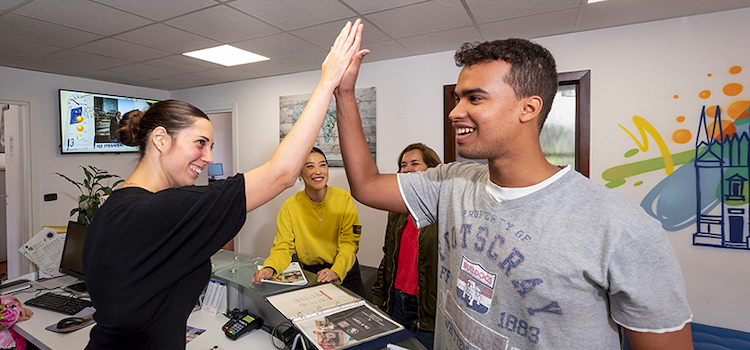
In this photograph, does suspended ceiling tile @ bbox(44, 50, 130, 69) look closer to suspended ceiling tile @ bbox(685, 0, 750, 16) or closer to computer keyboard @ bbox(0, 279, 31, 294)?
computer keyboard @ bbox(0, 279, 31, 294)

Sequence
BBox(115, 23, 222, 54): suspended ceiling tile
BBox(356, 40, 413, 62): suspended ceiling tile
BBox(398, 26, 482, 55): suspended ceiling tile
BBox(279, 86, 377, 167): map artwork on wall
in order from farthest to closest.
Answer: BBox(279, 86, 377, 167): map artwork on wall < BBox(356, 40, 413, 62): suspended ceiling tile < BBox(398, 26, 482, 55): suspended ceiling tile < BBox(115, 23, 222, 54): suspended ceiling tile

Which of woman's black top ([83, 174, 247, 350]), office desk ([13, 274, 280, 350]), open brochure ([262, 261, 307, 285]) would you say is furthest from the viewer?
open brochure ([262, 261, 307, 285])

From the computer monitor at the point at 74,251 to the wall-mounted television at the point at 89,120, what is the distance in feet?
8.52

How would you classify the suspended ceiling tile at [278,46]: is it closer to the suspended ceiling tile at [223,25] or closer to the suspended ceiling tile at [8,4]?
the suspended ceiling tile at [223,25]

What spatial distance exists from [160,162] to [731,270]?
12.1 feet

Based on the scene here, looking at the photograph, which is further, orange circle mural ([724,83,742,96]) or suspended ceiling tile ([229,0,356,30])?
orange circle mural ([724,83,742,96])

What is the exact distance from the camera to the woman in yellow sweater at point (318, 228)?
8.04 ft

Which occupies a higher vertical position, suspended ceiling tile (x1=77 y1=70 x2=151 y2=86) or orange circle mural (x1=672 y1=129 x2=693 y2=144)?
suspended ceiling tile (x1=77 y1=70 x2=151 y2=86)

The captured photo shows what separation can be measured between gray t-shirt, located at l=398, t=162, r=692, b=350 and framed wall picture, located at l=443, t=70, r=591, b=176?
2.18 metres

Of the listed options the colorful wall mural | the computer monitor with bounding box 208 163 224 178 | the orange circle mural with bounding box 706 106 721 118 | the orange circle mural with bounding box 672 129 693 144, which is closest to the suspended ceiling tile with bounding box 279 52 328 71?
the colorful wall mural

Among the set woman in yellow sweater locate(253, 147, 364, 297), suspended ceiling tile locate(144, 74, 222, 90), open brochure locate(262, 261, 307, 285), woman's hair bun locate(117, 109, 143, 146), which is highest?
suspended ceiling tile locate(144, 74, 222, 90)

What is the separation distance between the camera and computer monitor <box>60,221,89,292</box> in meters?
2.40

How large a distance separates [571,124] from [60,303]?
390 centimetres

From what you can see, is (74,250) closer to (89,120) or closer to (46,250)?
(46,250)
